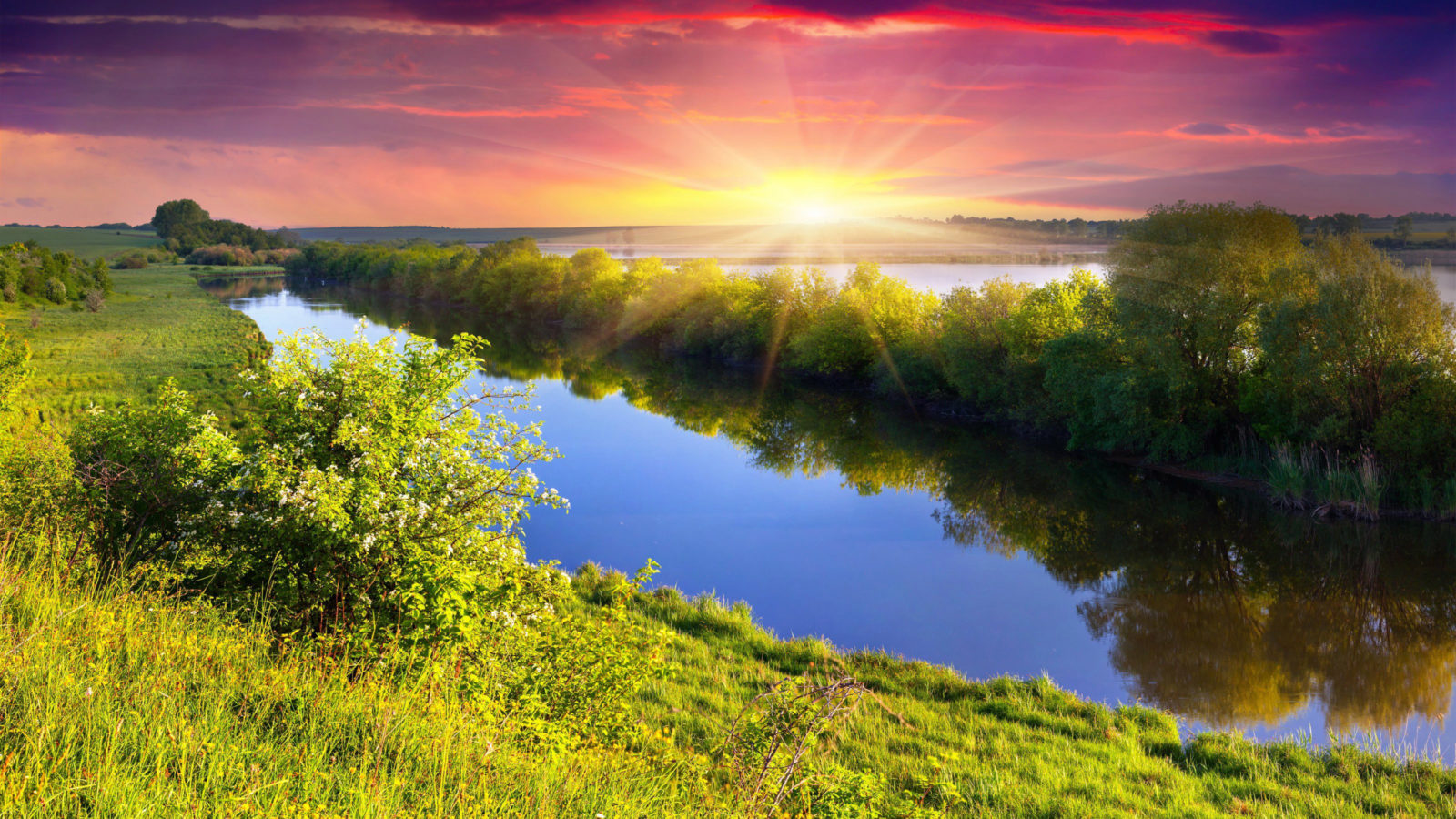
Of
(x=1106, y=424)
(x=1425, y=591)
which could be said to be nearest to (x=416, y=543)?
(x=1425, y=591)

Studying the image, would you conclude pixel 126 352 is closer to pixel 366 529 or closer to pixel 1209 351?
pixel 366 529

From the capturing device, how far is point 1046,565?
21312 mm

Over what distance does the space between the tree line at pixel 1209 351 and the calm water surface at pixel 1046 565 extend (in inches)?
77.4

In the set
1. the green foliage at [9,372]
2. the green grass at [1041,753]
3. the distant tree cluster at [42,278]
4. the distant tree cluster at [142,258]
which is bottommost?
the green grass at [1041,753]

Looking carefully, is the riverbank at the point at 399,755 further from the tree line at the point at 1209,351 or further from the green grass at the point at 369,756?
the tree line at the point at 1209,351

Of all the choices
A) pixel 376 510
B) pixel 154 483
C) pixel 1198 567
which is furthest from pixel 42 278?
pixel 1198 567

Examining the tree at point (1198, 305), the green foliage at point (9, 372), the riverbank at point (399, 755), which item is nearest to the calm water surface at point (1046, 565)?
the tree at point (1198, 305)

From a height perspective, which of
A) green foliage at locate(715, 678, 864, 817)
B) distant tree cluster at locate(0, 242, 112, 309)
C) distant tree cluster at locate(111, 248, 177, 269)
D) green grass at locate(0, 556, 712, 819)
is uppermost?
distant tree cluster at locate(111, 248, 177, 269)

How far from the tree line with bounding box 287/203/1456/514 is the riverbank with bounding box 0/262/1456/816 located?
16.0 m

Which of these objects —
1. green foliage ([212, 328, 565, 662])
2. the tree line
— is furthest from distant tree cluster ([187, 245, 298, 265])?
green foliage ([212, 328, 565, 662])

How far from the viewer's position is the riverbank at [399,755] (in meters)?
4.07

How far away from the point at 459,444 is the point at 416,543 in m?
1.82

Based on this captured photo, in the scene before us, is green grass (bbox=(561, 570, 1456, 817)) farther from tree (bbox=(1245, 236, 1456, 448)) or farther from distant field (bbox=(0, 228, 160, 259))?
distant field (bbox=(0, 228, 160, 259))

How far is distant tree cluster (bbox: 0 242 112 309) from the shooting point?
58.8 metres
